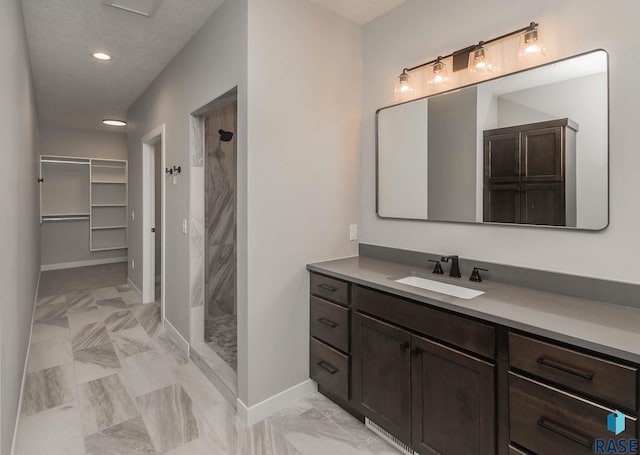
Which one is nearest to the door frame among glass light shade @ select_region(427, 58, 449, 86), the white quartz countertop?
the white quartz countertop

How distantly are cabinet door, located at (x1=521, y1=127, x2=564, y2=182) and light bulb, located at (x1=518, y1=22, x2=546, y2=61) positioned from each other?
38 cm

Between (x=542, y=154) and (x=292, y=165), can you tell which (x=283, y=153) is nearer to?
(x=292, y=165)

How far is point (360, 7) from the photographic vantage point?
242cm

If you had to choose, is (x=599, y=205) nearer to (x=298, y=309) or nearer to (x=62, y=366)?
(x=298, y=309)

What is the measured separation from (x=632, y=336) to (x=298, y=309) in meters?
1.70

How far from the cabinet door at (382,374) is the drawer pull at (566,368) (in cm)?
60

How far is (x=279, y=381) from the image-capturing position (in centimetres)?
228

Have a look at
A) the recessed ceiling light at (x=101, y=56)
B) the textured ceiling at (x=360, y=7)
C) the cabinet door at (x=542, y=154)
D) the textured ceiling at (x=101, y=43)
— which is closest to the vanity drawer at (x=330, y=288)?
the cabinet door at (x=542, y=154)

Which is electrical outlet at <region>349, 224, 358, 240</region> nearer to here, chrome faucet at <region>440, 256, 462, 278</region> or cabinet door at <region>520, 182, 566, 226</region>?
chrome faucet at <region>440, 256, 462, 278</region>

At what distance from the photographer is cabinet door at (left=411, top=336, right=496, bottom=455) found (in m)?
1.45

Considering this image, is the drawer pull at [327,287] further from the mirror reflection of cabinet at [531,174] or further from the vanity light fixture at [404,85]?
the vanity light fixture at [404,85]

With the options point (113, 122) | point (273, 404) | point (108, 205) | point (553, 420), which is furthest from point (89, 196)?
point (553, 420)

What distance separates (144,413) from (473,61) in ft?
9.56

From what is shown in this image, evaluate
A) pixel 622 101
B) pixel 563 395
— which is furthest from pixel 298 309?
pixel 622 101
